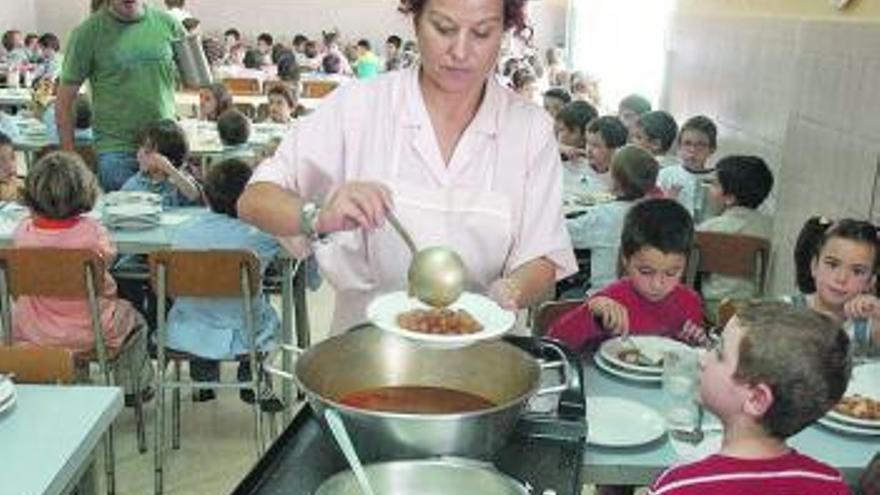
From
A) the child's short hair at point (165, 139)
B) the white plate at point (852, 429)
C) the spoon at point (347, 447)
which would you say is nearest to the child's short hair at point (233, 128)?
the child's short hair at point (165, 139)

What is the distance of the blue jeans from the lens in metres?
3.82

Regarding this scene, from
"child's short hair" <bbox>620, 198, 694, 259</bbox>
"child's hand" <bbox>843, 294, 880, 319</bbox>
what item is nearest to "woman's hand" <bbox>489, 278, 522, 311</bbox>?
"child's short hair" <bbox>620, 198, 694, 259</bbox>

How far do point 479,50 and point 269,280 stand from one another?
213cm

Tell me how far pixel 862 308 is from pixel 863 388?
41 cm

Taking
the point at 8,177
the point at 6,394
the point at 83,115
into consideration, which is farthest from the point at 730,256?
the point at 83,115

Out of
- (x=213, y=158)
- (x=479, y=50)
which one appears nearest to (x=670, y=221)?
(x=479, y=50)

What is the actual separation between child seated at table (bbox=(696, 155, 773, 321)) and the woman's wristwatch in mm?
2208

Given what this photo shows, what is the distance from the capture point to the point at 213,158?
477 centimetres

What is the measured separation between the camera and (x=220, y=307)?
9.35 ft

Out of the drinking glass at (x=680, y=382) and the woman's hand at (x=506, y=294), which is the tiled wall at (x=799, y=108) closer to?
the drinking glass at (x=680, y=382)

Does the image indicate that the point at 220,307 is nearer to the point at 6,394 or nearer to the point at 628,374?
the point at 6,394

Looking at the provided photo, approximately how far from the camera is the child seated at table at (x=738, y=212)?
3.26 m

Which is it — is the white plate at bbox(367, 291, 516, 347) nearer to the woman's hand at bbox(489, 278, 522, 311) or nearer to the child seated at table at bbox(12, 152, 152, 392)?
the woman's hand at bbox(489, 278, 522, 311)

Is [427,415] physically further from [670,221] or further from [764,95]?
[764,95]
